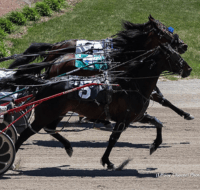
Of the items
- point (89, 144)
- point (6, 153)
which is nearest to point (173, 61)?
point (89, 144)

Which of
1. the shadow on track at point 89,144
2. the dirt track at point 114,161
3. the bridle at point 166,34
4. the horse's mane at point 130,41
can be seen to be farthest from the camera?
the shadow on track at point 89,144

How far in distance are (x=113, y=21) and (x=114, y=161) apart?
47.3 ft

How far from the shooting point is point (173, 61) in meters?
6.10

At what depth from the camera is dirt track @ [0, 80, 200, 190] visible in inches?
224

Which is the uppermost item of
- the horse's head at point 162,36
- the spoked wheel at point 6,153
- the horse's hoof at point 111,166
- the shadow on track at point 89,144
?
the horse's head at point 162,36

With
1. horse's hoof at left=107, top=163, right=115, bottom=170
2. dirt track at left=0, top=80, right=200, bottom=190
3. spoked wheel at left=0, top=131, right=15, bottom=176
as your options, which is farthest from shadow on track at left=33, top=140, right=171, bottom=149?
spoked wheel at left=0, top=131, right=15, bottom=176

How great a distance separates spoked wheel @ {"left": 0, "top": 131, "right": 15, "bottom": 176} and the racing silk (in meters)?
1.86

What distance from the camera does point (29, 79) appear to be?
6.37 metres

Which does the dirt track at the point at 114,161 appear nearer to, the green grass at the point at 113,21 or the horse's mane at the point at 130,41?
the horse's mane at the point at 130,41

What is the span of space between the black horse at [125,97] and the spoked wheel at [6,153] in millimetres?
337

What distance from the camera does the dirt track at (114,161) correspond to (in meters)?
5.68

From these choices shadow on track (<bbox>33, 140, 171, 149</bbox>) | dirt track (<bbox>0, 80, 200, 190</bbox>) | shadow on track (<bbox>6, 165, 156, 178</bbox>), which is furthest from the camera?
shadow on track (<bbox>33, 140, 171, 149</bbox>)

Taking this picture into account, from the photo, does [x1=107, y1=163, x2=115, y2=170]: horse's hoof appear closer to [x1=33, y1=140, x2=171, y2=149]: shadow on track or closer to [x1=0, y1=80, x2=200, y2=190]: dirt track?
[x1=0, y1=80, x2=200, y2=190]: dirt track

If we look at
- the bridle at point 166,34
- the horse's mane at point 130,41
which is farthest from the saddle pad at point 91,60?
the bridle at point 166,34
